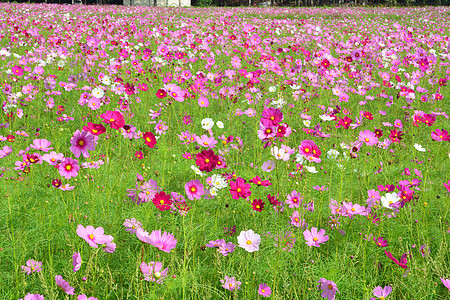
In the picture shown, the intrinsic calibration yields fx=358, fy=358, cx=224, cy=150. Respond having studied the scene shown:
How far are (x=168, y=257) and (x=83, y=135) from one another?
0.68 metres

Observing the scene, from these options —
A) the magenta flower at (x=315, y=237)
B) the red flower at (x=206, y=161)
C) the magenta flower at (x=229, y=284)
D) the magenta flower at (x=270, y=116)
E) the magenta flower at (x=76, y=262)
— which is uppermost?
the magenta flower at (x=270, y=116)

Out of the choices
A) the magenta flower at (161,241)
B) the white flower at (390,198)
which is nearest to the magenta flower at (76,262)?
the magenta flower at (161,241)

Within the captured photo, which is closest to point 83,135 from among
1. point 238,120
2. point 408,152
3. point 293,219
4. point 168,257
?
point 168,257

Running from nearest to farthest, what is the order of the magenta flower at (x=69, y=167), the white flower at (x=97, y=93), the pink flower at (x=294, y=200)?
the magenta flower at (x=69, y=167), the pink flower at (x=294, y=200), the white flower at (x=97, y=93)

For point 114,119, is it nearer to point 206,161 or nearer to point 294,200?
point 206,161

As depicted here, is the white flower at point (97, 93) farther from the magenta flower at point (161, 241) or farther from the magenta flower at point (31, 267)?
the magenta flower at point (161, 241)

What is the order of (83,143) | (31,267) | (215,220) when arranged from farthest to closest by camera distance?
(215,220), (83,143), (31,267)

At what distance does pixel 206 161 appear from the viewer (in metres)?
1.52

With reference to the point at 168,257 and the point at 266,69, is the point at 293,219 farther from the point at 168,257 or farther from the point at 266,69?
the point at 266,69

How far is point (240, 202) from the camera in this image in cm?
221

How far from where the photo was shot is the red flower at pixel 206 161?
150 centimetres

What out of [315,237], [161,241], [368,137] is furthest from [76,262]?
[368,137]

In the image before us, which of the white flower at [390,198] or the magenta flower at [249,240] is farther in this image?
the white flower at [390,198]

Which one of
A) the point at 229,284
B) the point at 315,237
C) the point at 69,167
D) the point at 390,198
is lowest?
the point at 229,284
